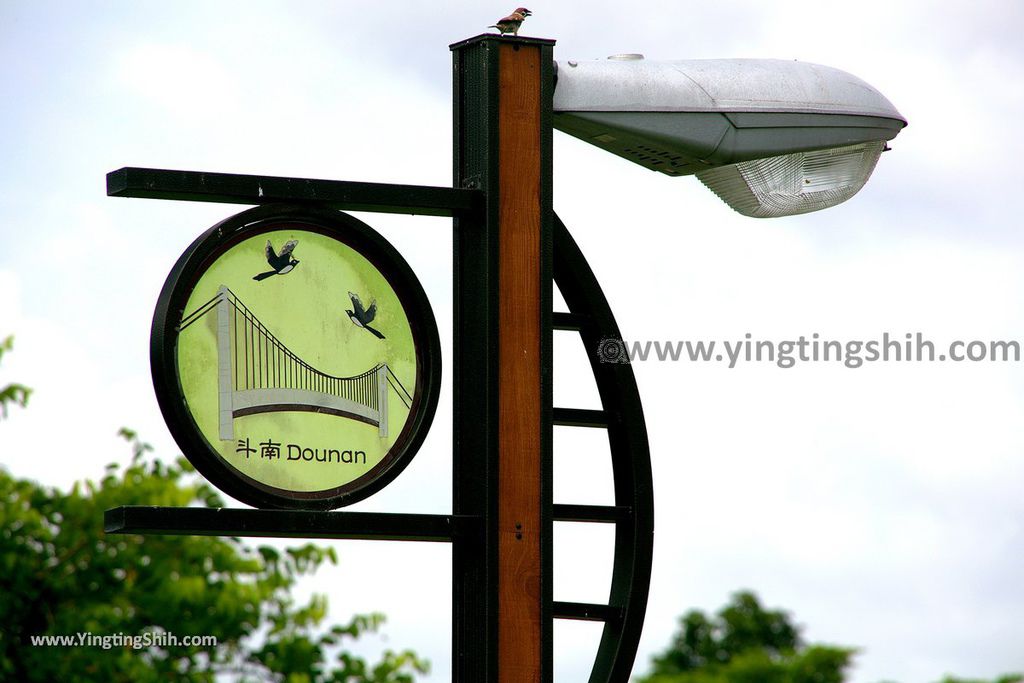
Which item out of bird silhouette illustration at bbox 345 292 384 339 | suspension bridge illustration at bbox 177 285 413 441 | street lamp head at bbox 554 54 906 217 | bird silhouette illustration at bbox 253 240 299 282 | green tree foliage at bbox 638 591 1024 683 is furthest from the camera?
green tree foliage at bbox 638 591 1024 683

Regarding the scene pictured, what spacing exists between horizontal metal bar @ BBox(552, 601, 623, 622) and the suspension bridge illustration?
0.67 meters

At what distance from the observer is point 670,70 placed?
15.4 feet

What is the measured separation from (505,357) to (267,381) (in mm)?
641

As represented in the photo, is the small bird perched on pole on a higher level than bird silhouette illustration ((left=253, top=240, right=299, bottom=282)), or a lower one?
higher

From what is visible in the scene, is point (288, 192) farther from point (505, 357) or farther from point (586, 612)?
point (586, 612)

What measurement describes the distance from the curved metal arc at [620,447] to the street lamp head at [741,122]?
1.15 feet

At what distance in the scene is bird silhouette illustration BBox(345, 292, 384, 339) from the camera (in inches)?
168

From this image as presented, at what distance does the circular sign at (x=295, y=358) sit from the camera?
402cm

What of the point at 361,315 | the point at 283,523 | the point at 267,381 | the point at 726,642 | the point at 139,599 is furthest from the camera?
the point at 726,642

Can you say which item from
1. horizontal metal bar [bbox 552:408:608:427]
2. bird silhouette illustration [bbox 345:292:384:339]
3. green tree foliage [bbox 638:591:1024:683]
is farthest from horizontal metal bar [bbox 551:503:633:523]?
green tree foliage [bbox 638:591:1024:683]

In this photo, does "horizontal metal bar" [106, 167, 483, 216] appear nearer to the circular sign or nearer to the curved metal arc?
the circular sign

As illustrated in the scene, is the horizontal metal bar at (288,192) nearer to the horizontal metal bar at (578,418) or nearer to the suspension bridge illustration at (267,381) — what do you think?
the suspension bridge illustration at (267,381)

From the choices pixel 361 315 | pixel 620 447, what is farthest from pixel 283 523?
pixel 620 447

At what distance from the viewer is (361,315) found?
4.29m
